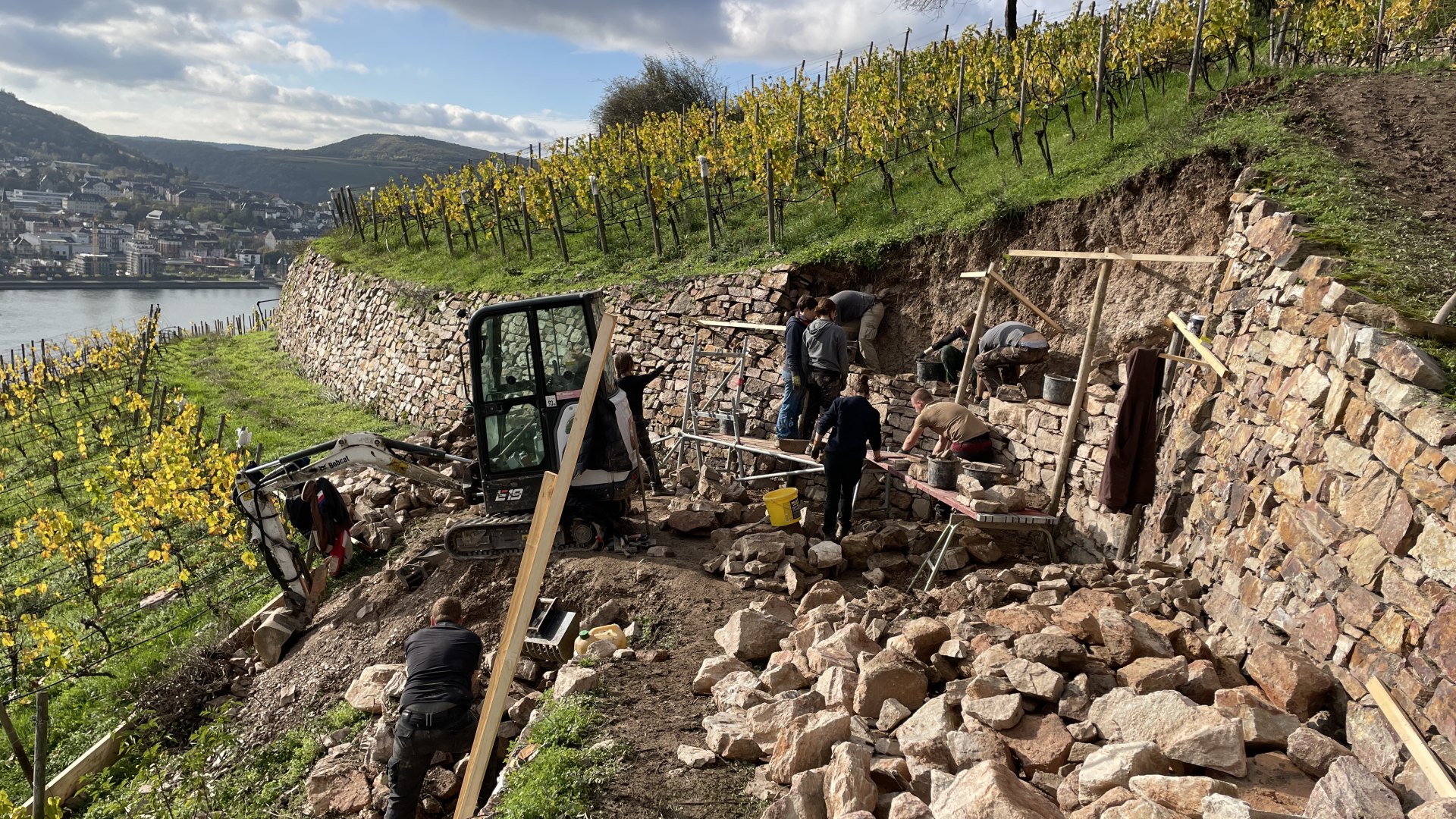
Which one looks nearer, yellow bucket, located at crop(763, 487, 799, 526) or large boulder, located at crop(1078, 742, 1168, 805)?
large boulder, located at crop(1078, 742, 1168, 805)

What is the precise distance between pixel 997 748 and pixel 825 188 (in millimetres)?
11619

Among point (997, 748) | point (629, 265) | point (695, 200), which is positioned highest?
point (695, 200)

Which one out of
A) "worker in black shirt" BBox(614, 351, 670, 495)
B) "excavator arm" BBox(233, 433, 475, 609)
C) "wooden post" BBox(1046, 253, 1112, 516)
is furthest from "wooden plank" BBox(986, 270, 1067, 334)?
"excavator arm" BBox(233, 433, 475, 609)

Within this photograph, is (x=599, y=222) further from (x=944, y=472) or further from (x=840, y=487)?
(x=944, y=472)

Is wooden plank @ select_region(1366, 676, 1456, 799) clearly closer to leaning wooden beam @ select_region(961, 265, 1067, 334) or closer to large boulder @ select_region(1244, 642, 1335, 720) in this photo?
large boulder @ select_region(1244, 642, 1335, 720)

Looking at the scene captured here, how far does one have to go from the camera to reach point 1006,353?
895 cm

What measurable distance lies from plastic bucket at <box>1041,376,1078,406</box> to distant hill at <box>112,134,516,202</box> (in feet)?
391

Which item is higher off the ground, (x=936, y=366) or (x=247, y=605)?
(x=936, y=366)

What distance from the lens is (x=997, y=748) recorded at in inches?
156

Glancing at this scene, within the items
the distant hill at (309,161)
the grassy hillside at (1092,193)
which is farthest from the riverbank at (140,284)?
the grassy hillside at (1092,193)

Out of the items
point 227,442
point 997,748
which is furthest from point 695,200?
point 997,748

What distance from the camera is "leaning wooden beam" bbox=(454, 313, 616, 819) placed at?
2477 millimetres

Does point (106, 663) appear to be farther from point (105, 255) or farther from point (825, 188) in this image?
point (105, 255)

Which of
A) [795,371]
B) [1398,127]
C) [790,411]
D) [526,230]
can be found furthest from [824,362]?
[526,230]
